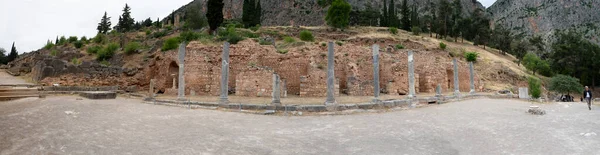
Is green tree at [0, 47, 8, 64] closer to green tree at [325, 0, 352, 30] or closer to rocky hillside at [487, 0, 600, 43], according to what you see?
green tree at [325, 0, 352, 30]

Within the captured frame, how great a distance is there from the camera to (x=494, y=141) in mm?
8102

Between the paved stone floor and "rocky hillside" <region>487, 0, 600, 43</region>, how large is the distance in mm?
86562

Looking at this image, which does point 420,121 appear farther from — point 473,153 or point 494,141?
point 473,153

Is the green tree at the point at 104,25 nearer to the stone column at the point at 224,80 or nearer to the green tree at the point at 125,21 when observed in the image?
the green tree at the point at 125,21

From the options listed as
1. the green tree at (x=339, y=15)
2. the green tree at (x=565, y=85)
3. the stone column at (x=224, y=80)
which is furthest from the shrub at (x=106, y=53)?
the green tree at (x=565, y=85)

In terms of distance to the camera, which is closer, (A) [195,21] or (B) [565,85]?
(B) [565,85]

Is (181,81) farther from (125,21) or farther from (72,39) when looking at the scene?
(125,21)

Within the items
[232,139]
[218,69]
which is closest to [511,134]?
[232,139]

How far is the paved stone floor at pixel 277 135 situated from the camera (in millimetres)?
6972

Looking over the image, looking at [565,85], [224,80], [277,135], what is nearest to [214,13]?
[224,80]

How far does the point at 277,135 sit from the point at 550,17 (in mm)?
103920

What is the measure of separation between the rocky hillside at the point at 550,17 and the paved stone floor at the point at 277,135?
86562 millimetres

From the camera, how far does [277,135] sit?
8.92 meters

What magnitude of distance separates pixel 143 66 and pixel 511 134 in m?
27.0
